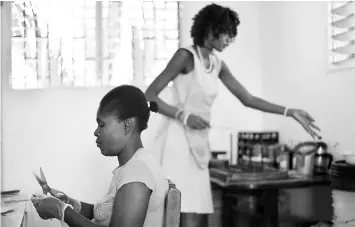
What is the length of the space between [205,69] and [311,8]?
129 cm

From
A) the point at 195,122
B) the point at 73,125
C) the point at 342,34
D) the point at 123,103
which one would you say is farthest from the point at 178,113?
the point at 73,125

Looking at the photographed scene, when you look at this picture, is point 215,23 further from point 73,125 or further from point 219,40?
point 73,125

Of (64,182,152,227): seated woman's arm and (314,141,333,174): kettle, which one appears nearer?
(64,182,152,227): seated woman's arm

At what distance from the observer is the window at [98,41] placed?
361 cm

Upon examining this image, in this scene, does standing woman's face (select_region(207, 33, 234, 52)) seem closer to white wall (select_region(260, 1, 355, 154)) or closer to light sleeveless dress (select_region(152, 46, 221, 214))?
light sleeveless dress (select_region(152, 46, 221, 214))

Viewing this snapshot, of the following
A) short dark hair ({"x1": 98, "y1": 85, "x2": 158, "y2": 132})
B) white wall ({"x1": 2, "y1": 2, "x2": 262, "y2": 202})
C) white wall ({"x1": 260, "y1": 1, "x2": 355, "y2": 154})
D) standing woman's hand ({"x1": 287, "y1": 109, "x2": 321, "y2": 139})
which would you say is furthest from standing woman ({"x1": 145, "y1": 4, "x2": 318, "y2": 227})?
white wall ({"x1": 2, "y1": 2, "x2": 262, "y2": 202})

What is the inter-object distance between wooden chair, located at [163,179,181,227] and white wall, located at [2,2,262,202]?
2.35m

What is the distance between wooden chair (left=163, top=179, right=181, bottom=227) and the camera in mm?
1219

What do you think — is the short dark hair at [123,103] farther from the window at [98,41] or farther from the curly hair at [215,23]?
the window at [98,41]

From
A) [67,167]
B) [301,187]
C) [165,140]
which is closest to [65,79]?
[67,167]

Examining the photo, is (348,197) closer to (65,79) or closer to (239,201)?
(239,201)

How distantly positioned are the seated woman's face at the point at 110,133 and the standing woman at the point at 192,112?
2.43ft

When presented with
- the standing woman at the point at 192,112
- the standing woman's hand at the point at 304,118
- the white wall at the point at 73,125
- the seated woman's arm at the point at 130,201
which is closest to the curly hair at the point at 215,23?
the standing woman at the point at 192,112

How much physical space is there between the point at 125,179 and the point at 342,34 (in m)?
1.93
